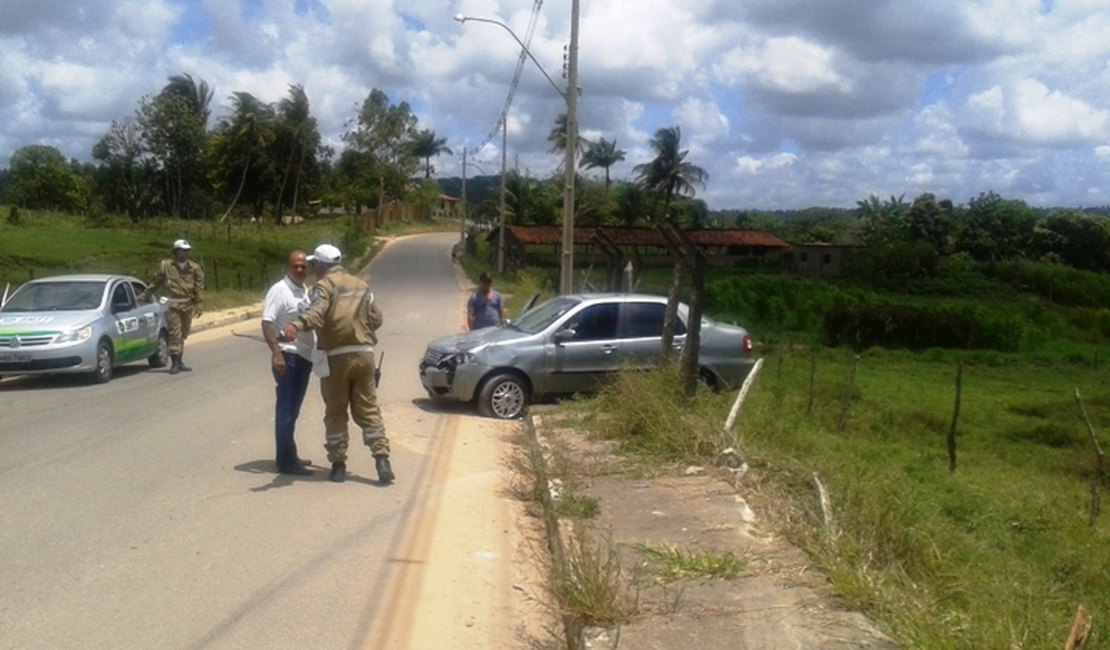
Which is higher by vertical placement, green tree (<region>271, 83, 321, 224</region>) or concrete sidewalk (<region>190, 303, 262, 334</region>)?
green tree (<region>271, 83, 321, 224</region>)

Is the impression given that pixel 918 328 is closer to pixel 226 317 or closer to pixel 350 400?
pixel 226 317

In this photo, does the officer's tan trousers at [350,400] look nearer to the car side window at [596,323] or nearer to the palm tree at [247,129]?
the car side window at [596,323]

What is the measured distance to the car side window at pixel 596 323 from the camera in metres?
13.8

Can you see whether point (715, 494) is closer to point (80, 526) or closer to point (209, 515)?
point (209, 515)

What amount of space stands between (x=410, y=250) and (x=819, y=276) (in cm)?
2385

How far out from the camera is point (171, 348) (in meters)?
16.2

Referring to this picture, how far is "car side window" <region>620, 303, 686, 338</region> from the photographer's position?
1407 centimetres

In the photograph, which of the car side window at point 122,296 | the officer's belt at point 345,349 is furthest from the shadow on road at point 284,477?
the car side window at point 122,296

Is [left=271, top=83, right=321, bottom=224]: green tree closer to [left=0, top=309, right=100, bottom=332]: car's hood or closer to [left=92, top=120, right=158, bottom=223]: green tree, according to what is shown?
[left=92, top=120, right=158, bottom=223]: green tree

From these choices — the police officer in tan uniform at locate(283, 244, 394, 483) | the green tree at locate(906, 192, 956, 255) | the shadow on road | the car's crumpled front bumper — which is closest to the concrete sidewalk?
the car's crumpled front bumper

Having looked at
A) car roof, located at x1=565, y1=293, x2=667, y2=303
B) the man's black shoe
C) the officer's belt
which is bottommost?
the man's black shoe

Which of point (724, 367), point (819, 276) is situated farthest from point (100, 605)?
point (819, 276)

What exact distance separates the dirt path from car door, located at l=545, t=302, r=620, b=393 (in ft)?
10.9

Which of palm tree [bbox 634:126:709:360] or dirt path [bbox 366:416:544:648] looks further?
palm tree [bbox 634:126:709:360]
